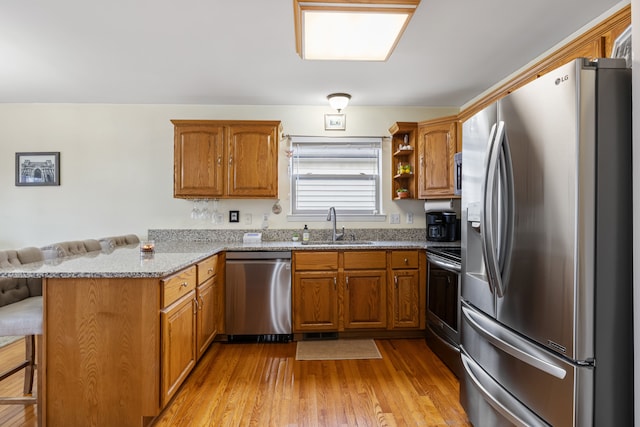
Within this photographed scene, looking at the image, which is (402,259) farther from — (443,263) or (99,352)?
(99,352)

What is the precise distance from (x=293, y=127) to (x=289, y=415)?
2.78 meters

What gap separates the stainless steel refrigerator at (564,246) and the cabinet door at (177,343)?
1.65 metres

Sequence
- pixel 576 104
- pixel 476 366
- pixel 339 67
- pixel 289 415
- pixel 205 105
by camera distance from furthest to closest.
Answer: pixel 205 105, pixel 339 67, pixel 289 415, pixel 476 366, pixel 576 104

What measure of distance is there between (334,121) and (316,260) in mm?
1638

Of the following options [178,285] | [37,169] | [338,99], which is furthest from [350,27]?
[37,169]

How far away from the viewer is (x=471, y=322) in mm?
1710

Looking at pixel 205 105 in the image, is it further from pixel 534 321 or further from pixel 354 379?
pixel 534 321

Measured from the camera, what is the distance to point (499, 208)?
4.70 ft

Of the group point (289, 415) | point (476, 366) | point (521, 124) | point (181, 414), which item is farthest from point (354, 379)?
point (521, 124)

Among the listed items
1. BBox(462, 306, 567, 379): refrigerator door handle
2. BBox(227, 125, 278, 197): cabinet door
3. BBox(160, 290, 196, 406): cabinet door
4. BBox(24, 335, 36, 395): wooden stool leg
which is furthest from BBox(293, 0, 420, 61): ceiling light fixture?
BBox(24, 335, 36, 395): wooden stool leg

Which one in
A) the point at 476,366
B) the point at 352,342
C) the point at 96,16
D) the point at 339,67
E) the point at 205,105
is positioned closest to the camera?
the point at 476,366

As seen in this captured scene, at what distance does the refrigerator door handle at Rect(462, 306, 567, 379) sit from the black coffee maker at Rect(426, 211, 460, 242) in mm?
1715

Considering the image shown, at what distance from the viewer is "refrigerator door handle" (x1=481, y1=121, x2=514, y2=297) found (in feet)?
4.59

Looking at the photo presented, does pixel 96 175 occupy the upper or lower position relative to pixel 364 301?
upper
